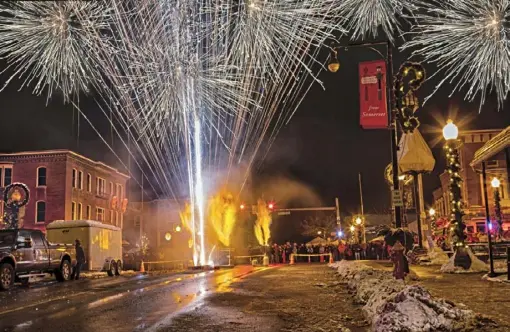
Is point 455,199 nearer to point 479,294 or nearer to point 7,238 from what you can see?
point 479,294

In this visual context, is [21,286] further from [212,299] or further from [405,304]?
[405,304]

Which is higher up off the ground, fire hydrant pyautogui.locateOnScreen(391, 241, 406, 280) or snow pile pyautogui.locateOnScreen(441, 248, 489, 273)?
fire hydrant pyautogui.locateOnScreen(391, 241, 406, 280)

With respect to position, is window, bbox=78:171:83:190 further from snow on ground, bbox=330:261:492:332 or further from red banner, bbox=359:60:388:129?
snow on ground, bbox=330:261:492:332

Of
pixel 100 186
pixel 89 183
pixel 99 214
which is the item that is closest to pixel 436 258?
pixel 89 183

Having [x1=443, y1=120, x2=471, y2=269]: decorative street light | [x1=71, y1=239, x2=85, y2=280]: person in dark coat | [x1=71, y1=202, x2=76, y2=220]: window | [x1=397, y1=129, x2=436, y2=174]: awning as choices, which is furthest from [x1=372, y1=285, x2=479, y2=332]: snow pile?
[x1=71, y1=202, x2=76, y2=220]: window

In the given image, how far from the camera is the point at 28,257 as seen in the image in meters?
18.2

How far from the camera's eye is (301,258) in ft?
136

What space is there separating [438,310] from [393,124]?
8314 mm

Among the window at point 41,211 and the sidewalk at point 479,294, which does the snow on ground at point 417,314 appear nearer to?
the sidewalk at point 479,294

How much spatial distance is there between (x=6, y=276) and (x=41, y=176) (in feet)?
112

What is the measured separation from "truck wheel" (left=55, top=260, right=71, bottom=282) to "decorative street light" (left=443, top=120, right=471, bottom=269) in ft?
46.6

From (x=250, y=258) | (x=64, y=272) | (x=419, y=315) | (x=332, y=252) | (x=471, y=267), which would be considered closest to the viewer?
(x=419, y=315)

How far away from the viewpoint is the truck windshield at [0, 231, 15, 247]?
17656 mm

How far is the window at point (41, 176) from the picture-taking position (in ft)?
159
